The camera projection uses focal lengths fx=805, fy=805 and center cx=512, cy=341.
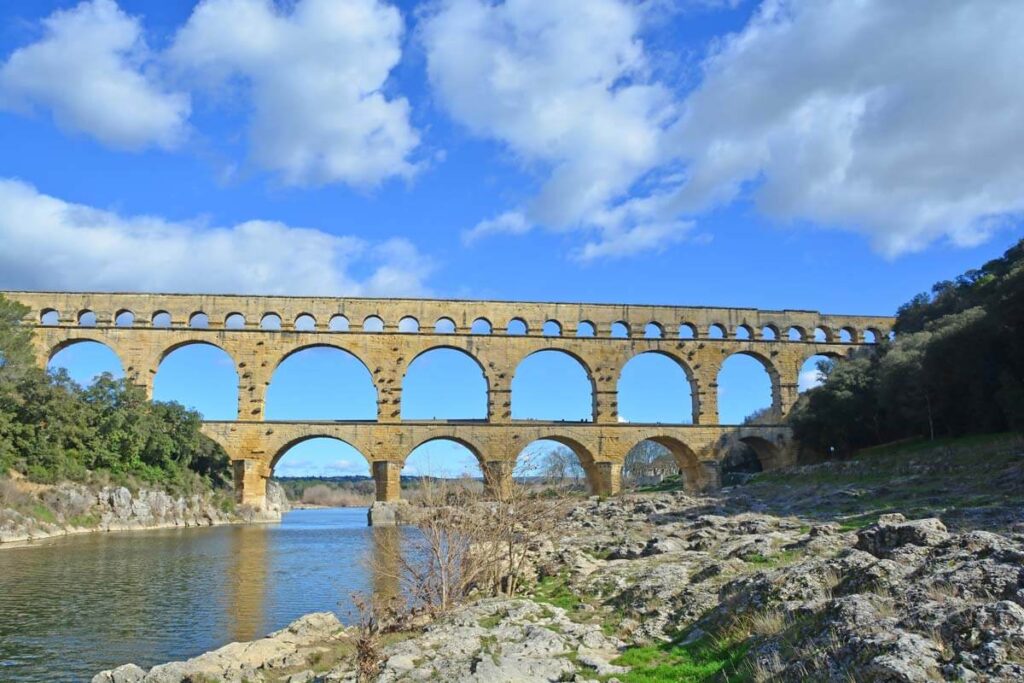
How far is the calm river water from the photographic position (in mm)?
9680

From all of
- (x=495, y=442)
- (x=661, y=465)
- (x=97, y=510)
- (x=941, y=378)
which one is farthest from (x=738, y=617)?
(x=661, y=465)

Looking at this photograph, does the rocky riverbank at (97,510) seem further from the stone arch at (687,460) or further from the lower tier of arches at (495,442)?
the stone arch at (687,460)

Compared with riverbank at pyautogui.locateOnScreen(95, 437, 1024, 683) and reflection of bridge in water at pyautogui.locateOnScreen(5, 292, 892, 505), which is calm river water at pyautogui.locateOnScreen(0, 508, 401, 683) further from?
reflection of bridge in water at pyautogui.locateOnScreen(5, 292, 892, 505)

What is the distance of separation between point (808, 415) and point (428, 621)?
2862cm

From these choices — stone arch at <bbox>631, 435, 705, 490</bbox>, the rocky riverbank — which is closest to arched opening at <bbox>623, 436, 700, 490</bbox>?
stone arch at <bbox>631, 435, 705, 490</bbox>

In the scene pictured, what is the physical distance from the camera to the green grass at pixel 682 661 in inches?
232

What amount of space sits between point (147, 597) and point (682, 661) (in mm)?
10429

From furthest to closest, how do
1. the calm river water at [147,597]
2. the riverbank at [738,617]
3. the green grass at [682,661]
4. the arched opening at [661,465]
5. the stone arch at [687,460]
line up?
the arched opening at [661,465], the stone arch at [687,460], the calm river water at [147,597], the green grass at [682,661], the riverbank at [738,617]

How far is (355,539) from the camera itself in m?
27.9

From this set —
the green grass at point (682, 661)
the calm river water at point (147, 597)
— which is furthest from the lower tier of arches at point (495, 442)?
the green grass at point (682, 661)

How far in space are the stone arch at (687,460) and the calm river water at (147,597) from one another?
1837 cm

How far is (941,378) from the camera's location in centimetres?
2616

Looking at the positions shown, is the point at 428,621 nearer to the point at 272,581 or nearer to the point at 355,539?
the point at 272,581

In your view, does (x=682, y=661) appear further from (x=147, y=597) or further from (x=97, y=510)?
(x=97, y=510)
